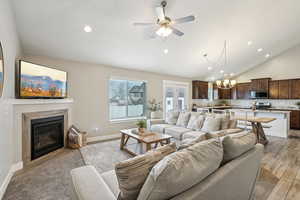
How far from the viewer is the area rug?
2786mm

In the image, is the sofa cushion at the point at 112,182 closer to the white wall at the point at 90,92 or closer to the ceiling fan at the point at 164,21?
the ceiling fan at the point at 164,21

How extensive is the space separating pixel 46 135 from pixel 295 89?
933 centimetres

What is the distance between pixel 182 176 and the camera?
84cm

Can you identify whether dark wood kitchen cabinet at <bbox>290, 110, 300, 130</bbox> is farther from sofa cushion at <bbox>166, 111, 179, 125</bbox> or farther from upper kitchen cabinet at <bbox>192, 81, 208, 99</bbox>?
sofa cushion at <bbox>166, 111, 179, 125</bbox>

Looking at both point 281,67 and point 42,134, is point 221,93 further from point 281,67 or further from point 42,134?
point 42,134

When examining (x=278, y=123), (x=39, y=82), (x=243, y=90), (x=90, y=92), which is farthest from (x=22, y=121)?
(x=243, y=90)

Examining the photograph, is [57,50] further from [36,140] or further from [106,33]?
[36,140]

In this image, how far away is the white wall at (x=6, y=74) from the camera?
2.01 meters

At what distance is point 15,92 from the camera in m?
2.76

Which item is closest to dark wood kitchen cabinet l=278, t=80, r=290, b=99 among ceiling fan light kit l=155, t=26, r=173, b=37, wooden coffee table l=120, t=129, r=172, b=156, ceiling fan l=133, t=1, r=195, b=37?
wooden coffee table l=120, t=129, r=172, b=156

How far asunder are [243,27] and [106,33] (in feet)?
13.0

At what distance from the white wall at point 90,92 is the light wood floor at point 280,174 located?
3954 mm

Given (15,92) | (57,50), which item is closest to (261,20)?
(57,50)

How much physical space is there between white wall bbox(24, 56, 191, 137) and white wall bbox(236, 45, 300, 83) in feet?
22.9
